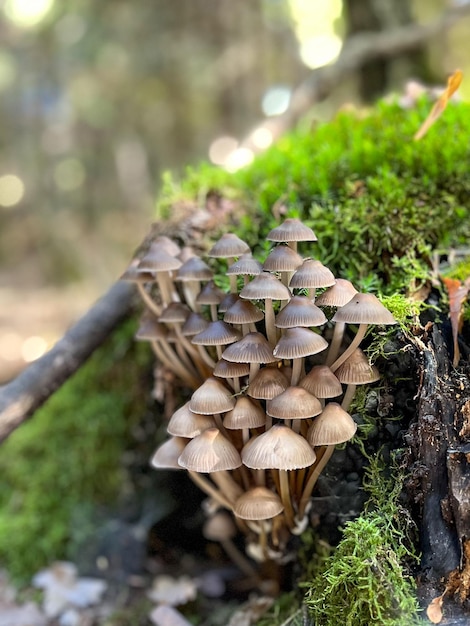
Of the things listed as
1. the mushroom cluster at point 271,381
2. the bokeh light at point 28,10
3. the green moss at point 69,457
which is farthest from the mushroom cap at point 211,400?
the bokeh light at point 28,10

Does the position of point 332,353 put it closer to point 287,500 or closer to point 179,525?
point 287,500

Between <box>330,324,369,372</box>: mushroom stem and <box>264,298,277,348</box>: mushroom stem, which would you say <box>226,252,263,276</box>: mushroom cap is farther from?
<box>330,324,369,372</box>: mushroom stem

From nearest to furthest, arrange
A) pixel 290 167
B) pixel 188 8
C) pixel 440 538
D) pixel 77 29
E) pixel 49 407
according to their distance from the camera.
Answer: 1. pixel 440 538
2. pixel 290 167
3. pixel 49 407
4. pixel 188 8
5. pixel 77 29

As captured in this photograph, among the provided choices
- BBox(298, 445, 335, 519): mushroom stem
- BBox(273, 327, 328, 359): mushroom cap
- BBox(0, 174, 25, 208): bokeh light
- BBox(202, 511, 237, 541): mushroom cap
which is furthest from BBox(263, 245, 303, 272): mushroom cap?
BBox(0, 174, 25, 208): bokeh light

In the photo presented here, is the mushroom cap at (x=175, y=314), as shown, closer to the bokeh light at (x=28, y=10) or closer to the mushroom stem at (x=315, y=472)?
the mushroom stem at (x=315, y=472)

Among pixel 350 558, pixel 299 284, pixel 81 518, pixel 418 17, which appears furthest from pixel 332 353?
pixel 418 17

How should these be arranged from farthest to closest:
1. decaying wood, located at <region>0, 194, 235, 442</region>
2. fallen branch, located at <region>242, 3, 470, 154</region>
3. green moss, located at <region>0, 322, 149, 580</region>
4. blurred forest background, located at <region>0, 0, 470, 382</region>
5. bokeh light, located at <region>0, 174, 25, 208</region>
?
bokeh light, located at <region>0, 174, 25, 208</region> < blurred forest background, located at <region>0, 0, 470, 382</region> < fallen branch, located at <region>242, 3, 470, 154</region> < green moss, located at <region>0, 322, 149, 580</region> < decaying wood, located at <region>0, 194, 235, 442</region>

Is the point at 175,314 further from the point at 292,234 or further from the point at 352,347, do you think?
the point at 352,347
